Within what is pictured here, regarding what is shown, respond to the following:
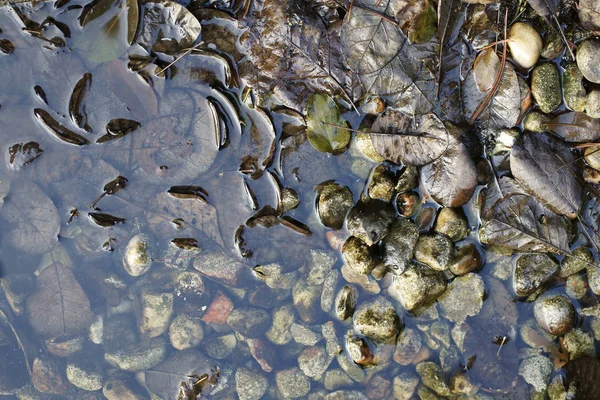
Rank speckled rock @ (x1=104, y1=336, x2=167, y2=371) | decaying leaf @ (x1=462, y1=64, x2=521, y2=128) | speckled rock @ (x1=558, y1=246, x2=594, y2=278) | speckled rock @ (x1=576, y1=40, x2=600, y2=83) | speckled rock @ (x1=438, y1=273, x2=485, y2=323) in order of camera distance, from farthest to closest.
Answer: speckled rock @ (x1=104, y1=336, x2=167, y2=371) → speckled rock @ (x1=438, y1=273, x2=485, y2=323) → speckled rock @ (x1=558, y1=246, x2=594, y2=278) → decaying leaf @ (x1=462, y1=64, x2=521, y2=128) → speckled rock @ (x1=576, y1=40, x2=600, y2=83)

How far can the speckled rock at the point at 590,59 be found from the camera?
9.31 feet

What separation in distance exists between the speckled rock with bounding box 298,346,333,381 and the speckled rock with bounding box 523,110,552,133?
2285 millimetres

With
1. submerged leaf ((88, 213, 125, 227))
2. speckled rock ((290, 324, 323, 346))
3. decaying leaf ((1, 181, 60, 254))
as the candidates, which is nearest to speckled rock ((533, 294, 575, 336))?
speckled rock ((290, 324, 323, 346))

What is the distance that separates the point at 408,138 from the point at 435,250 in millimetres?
817

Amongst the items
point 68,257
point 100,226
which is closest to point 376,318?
point 100,226

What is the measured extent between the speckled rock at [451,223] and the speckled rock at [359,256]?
20.3 inches

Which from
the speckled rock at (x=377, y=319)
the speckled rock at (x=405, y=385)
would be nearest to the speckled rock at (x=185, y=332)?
the speckled rock at (x=377, y=319)

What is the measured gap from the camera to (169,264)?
3.46 metres

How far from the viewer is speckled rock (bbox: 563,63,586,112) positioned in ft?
9.72

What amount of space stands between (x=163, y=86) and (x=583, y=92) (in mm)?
2969

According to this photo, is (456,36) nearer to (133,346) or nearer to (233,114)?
(233,114)

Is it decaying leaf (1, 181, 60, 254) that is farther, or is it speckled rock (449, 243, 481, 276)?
decaying leaf (1, 181, 60, 254)

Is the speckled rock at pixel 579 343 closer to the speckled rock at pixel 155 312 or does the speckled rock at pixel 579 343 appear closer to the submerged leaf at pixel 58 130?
the speckled rock at pixel 155 312

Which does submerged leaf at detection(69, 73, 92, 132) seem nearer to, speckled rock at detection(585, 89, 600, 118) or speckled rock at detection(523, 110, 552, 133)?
speckled rock at detection(523, 110, 552, 133)
